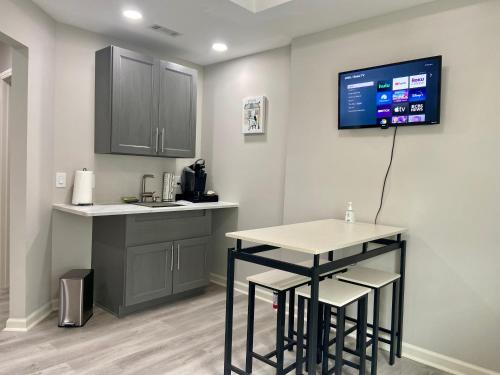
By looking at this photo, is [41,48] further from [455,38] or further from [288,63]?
[455,38]

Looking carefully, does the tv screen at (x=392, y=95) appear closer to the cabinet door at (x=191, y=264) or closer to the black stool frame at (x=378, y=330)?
the black stool frame at (x=378, y=330)

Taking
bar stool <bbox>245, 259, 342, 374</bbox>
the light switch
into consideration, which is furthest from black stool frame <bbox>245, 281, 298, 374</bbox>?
the light switch

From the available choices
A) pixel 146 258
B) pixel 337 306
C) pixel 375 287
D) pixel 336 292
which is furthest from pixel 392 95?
pixel 146 258

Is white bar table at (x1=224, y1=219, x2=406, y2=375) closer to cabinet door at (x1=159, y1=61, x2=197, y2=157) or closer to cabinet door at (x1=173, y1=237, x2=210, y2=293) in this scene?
cabinet door at (x1=173, y1=237, x2=210, y2=293)

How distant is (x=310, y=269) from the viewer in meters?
1.81

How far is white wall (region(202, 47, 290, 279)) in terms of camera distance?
362 centimetres

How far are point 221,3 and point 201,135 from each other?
1.83 metres

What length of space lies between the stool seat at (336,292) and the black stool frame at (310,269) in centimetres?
16

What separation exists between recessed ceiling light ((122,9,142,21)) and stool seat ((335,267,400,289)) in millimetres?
2467

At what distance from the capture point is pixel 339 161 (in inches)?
119

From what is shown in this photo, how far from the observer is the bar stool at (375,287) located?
7.55 feet

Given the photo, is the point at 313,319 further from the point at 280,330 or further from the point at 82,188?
the point at 82,188

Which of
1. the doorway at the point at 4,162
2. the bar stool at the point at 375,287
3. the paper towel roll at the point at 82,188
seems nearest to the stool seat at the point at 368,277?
the bar stool at the point at 375,287

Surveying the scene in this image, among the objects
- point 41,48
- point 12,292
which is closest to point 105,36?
point 41,48
